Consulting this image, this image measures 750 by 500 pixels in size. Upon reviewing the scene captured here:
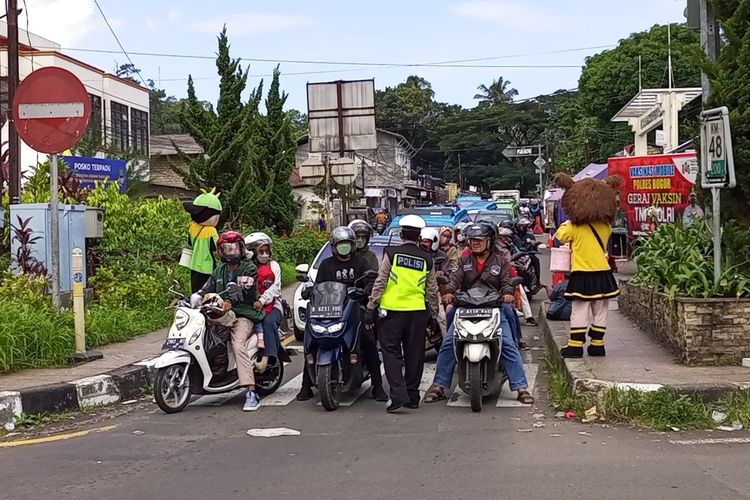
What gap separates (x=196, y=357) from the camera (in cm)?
765

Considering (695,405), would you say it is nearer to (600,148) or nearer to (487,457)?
(487,457)

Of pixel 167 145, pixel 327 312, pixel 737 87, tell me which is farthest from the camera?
pixel 167 145

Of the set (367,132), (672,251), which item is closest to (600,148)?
(367,132)

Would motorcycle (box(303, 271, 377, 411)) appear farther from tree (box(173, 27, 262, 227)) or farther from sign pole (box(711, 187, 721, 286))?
tree (box(173, 27, 262, 227))

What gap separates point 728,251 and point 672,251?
32.1 inches

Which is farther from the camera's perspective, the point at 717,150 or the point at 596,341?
the point at 596,341

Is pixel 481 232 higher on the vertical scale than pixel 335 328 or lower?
higher

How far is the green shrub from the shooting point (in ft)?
26.6

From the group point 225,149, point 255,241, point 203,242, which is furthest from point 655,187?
point 255,241

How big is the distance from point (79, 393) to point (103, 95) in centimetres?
2827

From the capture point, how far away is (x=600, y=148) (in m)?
51.2

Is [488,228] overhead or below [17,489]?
overhead

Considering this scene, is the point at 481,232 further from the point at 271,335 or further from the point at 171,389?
the point at 171,389

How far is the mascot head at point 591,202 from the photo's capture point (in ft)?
27.9
